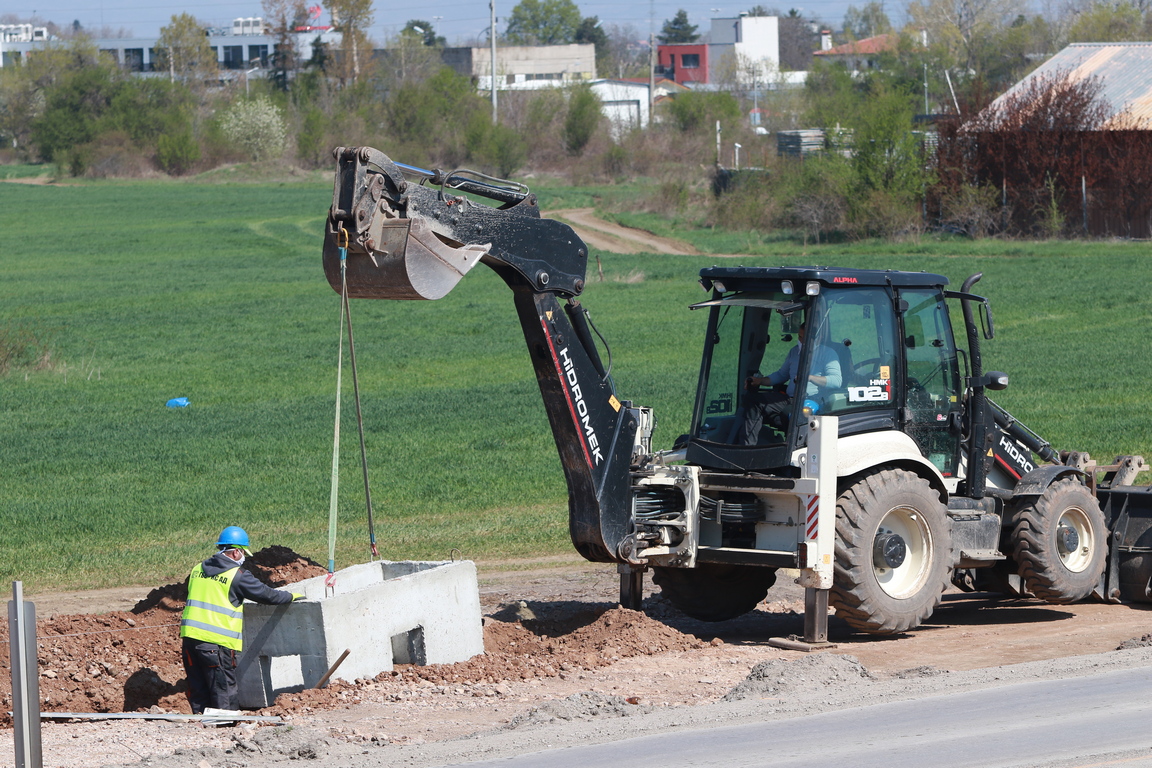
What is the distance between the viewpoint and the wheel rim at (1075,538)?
11758 mm

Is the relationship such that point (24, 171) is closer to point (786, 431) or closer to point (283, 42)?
point (283, 42)

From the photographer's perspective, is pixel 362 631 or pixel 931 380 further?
pixel 931 380

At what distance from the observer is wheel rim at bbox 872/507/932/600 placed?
10711mm

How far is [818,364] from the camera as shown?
34.3 ft

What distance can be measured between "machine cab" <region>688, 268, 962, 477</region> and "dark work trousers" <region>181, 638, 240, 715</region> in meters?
3.88

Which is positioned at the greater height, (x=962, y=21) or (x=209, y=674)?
(x=962, y=21)

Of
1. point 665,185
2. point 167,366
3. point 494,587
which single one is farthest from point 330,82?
point 494,587

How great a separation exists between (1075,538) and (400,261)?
632 centimetres

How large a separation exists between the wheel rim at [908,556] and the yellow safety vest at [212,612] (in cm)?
478

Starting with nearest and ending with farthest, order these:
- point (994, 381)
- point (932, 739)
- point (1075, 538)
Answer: point (932, 739) < point (994, 381) < point (1075, 538)

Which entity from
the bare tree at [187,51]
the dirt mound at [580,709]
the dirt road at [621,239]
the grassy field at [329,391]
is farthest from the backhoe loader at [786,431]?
the bare tree at [187,51]

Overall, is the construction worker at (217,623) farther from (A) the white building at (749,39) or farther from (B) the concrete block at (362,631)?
(A) the white building at (749,39)

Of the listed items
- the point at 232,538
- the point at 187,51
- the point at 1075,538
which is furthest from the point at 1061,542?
the point at 187,51

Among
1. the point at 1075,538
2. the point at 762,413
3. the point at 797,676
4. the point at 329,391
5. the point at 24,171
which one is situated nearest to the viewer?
the point at 797,676
